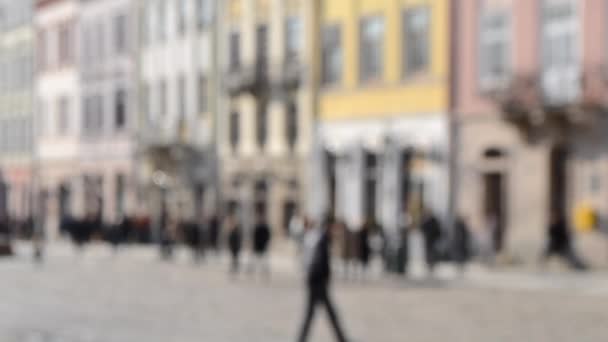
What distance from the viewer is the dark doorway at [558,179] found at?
36188mm

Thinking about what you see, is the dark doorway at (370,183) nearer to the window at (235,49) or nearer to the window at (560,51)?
the window at (560,51)

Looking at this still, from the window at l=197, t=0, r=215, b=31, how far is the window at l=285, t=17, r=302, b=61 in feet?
20.1

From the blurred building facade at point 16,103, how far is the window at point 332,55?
30681 mm

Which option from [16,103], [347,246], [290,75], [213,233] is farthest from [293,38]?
[16,103]

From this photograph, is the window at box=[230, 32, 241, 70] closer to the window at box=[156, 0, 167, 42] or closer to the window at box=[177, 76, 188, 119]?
the window at box=[177, 76, 188, 119]

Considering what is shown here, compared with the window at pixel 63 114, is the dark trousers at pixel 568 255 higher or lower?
lower

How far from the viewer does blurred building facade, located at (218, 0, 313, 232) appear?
47.1 meters

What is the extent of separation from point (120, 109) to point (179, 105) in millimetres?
6482

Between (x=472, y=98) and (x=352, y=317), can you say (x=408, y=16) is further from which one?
(x=352, y=317)

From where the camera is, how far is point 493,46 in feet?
127

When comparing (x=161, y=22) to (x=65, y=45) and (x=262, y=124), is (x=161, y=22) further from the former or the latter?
(x=65, y=45)

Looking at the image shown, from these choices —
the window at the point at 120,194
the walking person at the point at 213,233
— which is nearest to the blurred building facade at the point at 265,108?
the walking person at the point at 213,233

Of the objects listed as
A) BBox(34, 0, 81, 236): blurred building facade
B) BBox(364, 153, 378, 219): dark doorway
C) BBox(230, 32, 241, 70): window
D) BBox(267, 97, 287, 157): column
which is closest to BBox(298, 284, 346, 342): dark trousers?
BBox(364, 153, 378, 219): dark doorway

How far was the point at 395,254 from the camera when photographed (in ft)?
113
